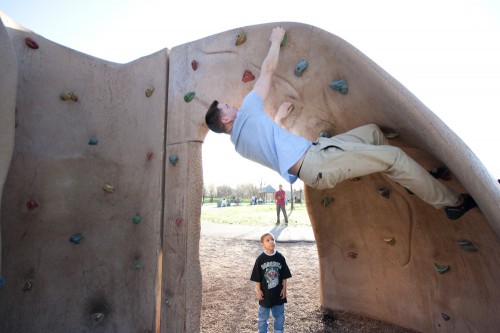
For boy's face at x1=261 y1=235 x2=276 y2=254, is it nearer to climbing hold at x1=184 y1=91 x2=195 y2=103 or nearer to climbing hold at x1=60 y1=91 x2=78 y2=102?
climbing hold at x1=184 y1=91 x2=195 y2=103

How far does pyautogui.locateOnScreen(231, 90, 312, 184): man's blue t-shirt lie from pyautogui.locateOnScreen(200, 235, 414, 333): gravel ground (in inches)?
99.2

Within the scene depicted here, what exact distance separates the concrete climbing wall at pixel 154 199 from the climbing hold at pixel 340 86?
0.05 metres

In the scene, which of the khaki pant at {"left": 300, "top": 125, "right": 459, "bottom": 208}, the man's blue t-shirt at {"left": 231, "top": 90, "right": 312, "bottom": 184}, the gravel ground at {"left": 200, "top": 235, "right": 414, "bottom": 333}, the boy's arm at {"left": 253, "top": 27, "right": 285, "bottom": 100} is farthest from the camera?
the gravel ground at {"left": 200, "top": 235, "right": 414, "bottom": 333}

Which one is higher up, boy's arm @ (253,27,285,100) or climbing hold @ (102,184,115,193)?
boy's arm @ (253,27,285,100)

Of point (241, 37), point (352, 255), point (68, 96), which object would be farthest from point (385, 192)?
point (68, 96)

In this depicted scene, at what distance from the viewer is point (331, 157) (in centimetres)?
232

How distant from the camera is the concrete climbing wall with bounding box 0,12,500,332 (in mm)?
3033

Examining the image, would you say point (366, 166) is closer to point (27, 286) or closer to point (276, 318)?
point (276, 318)

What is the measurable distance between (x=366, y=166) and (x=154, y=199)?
2.22m

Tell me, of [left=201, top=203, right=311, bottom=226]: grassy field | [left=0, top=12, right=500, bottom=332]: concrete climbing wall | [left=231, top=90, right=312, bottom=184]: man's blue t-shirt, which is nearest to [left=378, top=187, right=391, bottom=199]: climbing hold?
[left=0, top=12, right=500, bottom=332]: concrete climbing wall

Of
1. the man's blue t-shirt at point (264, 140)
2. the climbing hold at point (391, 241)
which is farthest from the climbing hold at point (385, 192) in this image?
the man's blue t-shirt at point (264, 140)

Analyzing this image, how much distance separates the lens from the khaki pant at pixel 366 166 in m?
2.28

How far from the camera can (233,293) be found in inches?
203

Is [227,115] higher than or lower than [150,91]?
lower
